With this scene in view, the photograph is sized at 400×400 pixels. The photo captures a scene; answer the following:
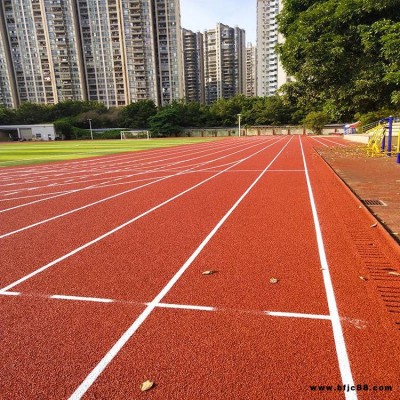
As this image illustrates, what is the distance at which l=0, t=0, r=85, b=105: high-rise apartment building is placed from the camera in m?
86.6

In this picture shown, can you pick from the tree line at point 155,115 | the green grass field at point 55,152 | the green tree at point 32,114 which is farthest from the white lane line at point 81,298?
the green tree at point 32,114

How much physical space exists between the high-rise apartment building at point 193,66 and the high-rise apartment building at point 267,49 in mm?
20010

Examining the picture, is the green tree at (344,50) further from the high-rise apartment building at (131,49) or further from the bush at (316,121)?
the high-rise apartment building at (131,49)

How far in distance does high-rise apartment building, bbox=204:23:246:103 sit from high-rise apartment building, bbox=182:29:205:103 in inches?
193

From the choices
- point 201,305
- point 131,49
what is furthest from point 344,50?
point 131,49

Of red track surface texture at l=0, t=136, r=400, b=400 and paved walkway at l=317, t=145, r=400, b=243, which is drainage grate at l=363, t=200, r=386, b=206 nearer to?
paved walkway at l=317, t=145, r=400, b=243

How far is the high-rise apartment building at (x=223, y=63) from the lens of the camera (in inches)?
4451

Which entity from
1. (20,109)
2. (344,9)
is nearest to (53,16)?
(20,109)

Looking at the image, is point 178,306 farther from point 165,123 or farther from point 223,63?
point 223,63

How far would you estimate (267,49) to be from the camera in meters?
105

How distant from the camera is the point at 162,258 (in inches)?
167

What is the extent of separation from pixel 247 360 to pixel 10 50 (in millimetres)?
111770

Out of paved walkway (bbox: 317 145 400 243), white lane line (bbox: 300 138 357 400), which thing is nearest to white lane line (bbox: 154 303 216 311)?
white lane line (bbox: 300 138 357 400)

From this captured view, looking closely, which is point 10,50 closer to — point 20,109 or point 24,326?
point 20,109
